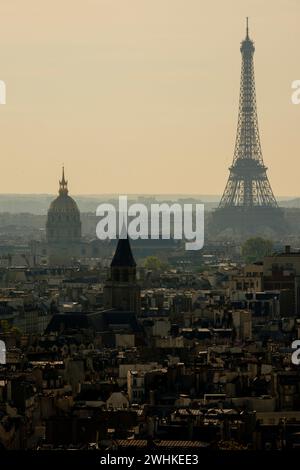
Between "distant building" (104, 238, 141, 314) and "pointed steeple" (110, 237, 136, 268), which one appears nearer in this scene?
"distant building" (104, 238, 141, 314)

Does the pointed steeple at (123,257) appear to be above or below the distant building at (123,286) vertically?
above

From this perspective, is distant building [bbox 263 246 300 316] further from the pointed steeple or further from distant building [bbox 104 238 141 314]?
the pointed steeple

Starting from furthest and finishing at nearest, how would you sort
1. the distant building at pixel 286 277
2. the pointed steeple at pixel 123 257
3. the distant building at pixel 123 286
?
the distant building at pixel 286 277
the pointed steeple at pixel 123 257
the distant building at pixel 123 286

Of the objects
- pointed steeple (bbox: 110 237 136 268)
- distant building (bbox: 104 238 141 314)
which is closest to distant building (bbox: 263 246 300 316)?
distant building (bbox: 104 238 141 314)

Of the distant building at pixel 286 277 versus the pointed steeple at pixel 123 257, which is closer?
the pointed steeple at pixel 123 257

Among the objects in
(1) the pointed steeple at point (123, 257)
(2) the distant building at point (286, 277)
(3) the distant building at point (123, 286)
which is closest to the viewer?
(3) the distant building at point (123, 286)

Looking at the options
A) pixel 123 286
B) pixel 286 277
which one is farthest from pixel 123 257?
pixel 286 277

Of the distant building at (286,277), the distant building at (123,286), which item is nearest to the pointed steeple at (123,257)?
the distant building at (123,286)

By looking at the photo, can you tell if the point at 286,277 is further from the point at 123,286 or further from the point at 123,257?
the point at 123,286

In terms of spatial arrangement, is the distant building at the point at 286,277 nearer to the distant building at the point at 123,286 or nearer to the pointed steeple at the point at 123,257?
the distant building at the point at 123,286

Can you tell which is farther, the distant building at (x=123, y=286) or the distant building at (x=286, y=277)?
the distant building at (x=286, y=277)
